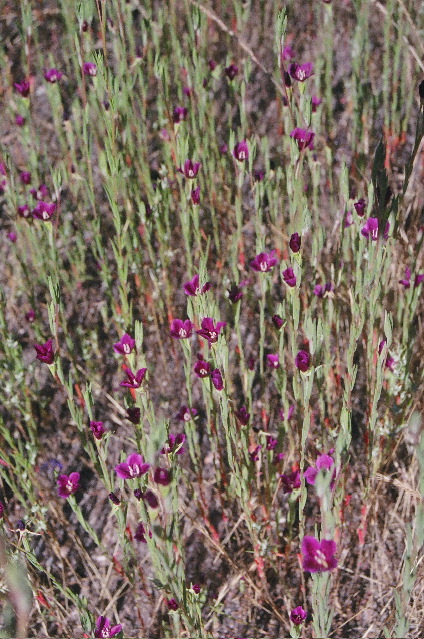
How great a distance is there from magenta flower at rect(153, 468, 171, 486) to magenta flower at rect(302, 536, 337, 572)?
26 cm

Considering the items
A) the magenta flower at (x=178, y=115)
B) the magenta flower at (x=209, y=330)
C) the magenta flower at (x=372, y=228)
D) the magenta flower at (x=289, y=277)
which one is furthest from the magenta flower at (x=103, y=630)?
the magenta flower at (x=178, y=115)

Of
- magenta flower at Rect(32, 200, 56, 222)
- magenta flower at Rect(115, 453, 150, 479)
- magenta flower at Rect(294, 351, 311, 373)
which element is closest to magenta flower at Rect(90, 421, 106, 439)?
magenta flower at Rect(115, 453, 150, 479)

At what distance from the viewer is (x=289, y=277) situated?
4.44 ft

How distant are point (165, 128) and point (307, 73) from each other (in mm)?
1058

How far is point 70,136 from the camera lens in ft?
7.79

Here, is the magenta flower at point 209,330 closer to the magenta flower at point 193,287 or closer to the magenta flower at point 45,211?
the magenta flower at point 193,287

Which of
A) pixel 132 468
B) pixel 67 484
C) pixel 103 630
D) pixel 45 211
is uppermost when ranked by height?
pixel 45 211

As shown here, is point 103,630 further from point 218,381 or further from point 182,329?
point 182,329

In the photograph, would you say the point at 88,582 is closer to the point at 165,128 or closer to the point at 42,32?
the point at 165,128

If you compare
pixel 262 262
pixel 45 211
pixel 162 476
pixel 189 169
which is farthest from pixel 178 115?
pixel 162 476

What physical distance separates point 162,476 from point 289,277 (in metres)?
0.53

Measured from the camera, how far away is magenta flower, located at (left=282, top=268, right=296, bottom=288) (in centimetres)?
133

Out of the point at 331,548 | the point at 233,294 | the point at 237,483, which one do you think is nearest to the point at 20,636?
the point at 331,548

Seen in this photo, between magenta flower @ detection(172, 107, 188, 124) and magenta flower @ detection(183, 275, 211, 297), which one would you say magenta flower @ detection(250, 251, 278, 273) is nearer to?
magenta flower @ detection(183, 275, 211, 297)
